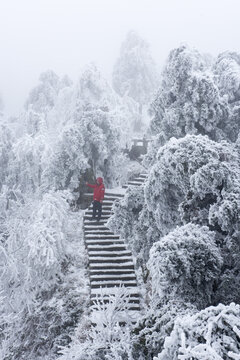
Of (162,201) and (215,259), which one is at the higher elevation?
(162,201)

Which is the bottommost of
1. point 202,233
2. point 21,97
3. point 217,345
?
point 217,345

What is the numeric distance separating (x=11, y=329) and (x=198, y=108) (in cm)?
785

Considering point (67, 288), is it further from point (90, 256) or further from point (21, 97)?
point (21, 97)

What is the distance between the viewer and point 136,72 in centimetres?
3431

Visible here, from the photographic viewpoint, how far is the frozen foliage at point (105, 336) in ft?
16.2

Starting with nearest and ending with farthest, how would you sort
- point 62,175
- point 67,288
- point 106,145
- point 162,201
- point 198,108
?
1. point 162,201
2. point 198,108
3. point 67,288
4. point 62,175
5. point 106,145

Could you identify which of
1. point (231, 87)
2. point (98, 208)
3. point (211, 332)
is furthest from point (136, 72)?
point (211, 332)

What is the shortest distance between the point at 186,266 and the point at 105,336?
135 inches

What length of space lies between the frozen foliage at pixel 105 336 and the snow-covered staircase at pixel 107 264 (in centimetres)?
69

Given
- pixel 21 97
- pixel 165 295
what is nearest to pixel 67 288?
pixel 165 295

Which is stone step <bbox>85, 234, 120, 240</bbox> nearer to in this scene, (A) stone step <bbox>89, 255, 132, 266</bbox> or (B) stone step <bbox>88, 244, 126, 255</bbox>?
(B) stone step <bbox>88, 244, 126, 255</bbox>

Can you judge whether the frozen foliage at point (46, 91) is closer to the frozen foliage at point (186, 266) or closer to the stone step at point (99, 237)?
the stone step at point (99, 237)

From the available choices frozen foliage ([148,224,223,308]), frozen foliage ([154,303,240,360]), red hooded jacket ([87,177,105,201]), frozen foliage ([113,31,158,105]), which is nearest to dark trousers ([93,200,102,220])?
red hooded jacket ([87,177,105,201])

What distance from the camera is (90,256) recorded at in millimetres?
10617
